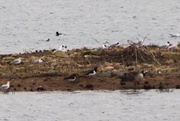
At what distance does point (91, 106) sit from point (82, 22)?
21.8 m

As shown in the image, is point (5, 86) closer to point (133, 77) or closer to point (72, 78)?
point (72, 78)

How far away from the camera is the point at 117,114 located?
2512 centimetres

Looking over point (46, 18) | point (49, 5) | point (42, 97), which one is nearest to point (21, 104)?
point (42, 97)

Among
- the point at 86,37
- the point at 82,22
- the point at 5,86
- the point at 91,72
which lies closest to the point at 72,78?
the point at 91,72

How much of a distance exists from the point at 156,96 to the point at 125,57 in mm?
3535

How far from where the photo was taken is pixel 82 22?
156ft

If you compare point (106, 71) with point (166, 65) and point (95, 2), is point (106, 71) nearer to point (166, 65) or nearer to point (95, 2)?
point (166, 65)

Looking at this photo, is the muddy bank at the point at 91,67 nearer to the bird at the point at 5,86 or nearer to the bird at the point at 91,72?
the bird at the point at 91,72

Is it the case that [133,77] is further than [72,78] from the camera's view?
No

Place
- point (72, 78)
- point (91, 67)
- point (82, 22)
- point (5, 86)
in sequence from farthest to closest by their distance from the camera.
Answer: point (82, 22) → point (91, 67) → point (72, 78) → point (5, 86)

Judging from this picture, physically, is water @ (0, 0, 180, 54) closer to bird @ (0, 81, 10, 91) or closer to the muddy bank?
the muddy bank

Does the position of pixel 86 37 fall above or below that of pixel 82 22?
below

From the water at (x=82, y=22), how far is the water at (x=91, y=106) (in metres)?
9.61

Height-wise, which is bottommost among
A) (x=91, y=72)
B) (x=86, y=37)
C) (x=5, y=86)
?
(x=5, y=86)
